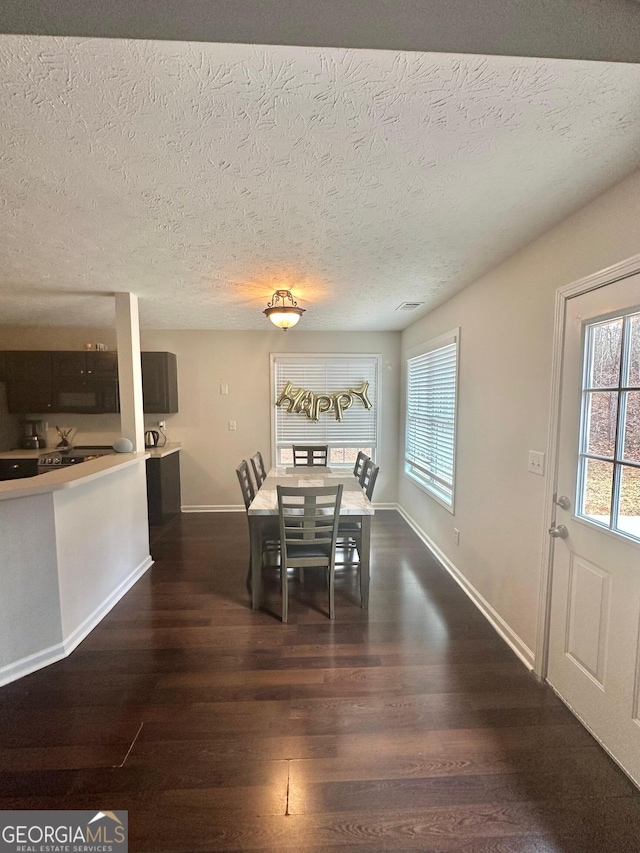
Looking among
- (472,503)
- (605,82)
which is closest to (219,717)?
(472,503)

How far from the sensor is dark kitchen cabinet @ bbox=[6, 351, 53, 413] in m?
3.96

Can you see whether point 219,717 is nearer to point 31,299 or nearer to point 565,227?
point 565,227

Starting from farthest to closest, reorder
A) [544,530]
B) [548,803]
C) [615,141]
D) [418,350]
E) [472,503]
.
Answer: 1. [418,350]
2. [472,503]
3. [544,530]
4. [548,803]
5. [615,141]

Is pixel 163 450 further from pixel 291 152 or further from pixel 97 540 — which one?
pixel 291 152

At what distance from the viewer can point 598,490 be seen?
60.1 inches

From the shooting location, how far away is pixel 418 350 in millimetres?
3932

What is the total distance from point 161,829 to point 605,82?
2.78 metres

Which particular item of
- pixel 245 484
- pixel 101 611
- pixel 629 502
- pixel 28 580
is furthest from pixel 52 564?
pixel 629 502

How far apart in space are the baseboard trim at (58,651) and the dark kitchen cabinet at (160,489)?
1.38 metres

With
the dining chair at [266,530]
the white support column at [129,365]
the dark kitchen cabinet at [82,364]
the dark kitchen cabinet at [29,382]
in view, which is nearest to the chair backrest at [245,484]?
the dining chair at [266,530]

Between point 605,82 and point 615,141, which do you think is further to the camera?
point 615,141

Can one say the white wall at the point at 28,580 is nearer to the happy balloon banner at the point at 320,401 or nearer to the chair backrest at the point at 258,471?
the chair backrest at the point at 258,471

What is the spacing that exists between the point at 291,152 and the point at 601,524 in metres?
2.00

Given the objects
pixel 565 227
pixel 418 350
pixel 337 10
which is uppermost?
pixel 337 10
